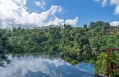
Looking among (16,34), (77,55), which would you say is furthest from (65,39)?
(16,34)

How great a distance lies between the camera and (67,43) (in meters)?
21.0

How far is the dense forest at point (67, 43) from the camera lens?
16.0 meters

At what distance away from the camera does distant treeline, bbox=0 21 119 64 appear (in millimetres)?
16156

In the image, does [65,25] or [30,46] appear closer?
[30,46]

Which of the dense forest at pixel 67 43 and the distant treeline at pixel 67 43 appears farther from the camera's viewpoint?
the distant treeline at pixel 67 43

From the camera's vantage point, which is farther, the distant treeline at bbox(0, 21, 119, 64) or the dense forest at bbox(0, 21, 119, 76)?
the distant treeline at bbox(0, 21, 119, 64)

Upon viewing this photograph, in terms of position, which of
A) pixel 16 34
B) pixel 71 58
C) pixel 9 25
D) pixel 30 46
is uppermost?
pixel 9 25

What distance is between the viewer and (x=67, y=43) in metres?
21.0

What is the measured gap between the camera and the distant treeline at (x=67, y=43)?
53.0 ft

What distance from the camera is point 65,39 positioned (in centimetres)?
2181

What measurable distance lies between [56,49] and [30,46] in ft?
11.7

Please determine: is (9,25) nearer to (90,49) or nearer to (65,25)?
(65,25)

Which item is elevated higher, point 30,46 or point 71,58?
point 30,46

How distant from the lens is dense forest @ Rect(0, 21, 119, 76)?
1605 cm
